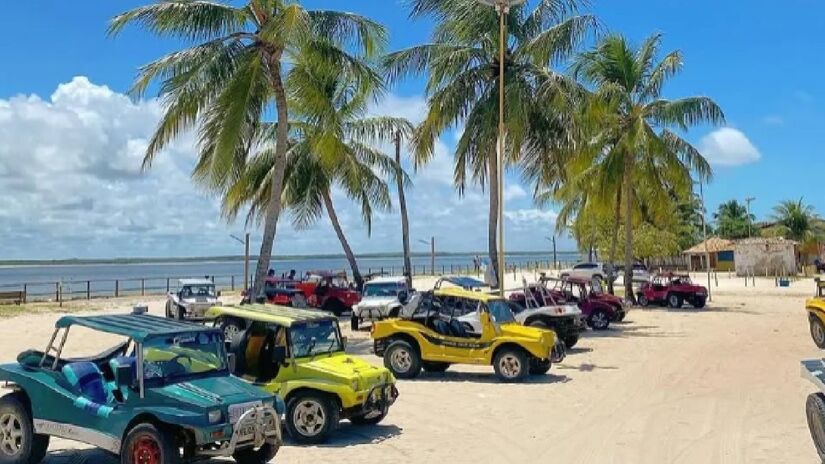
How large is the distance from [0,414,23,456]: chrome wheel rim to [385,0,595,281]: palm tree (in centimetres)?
1860

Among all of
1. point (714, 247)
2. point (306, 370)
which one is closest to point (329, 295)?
point (306, 370)

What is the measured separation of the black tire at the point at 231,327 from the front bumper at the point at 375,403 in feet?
6.00

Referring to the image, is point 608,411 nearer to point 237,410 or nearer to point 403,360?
point 403,360

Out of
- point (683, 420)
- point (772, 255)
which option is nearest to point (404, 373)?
point (683, 420)

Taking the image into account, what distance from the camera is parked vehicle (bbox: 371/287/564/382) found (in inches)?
566

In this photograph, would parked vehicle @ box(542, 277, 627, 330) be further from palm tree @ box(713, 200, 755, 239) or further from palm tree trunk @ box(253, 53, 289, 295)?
palm tree @ box(713, 200, 755, 239)

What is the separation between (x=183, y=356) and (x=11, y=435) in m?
2.01

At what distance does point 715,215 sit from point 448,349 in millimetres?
80239

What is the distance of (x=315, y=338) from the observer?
Answer: 33.9 feet

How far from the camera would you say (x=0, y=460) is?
322 inches

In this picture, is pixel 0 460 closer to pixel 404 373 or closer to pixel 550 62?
pixel 404 373

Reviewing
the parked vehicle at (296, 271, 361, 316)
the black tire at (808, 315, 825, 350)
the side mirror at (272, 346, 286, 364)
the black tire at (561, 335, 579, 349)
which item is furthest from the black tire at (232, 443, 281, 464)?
the parked vehicle at (296, 271, 361, 316)

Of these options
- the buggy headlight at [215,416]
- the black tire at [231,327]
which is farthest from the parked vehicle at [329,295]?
the buggy headlight at [215,416]

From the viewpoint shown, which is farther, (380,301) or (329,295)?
(329,295)
